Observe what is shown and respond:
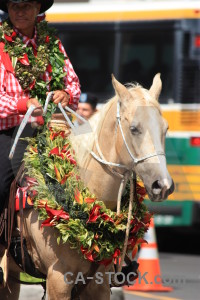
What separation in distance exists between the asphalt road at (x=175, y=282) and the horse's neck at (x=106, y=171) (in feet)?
9.00

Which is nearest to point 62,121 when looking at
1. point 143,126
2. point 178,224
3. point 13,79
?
point 13,79

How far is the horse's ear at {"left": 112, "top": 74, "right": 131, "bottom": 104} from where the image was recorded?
18.4 ft

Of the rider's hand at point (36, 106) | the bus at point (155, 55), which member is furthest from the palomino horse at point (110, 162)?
the bus at point (155, 55)

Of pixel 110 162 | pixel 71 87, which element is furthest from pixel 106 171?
pixel 71 87

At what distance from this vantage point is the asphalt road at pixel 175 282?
841cm

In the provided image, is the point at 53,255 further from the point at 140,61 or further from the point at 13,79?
the point at 140,61

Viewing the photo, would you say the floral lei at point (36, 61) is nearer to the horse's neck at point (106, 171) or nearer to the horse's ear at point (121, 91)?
the horse's neck at point (106, 171)

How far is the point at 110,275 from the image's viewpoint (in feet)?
19.8

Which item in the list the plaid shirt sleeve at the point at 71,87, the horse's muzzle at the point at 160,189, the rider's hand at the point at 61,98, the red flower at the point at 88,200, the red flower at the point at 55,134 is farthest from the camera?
the plaid shirt sleeve at the point at 71,87

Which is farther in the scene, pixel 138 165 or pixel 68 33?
pixel 68 33

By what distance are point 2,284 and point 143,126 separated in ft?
5.65

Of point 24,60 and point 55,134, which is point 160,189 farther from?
point 24,60

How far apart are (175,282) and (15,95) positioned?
17.6ft

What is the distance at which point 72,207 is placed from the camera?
228 inches
